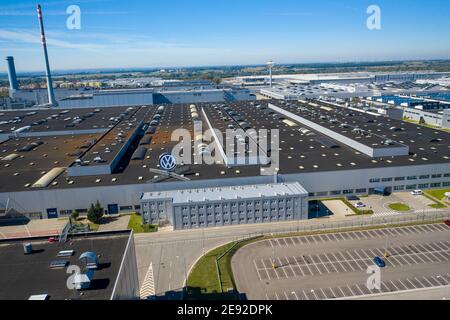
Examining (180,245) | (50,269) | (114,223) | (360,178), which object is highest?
(50,269)

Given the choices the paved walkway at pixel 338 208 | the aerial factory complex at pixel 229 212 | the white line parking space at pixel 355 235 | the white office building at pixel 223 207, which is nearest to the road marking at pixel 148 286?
the aerial factory complex at pixel 229 212

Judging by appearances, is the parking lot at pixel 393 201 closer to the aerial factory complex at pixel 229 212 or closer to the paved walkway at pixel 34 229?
the aerial factory complex at pixel 229 212

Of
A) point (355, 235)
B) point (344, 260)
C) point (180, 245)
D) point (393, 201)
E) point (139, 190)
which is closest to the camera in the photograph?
point (344, 260)

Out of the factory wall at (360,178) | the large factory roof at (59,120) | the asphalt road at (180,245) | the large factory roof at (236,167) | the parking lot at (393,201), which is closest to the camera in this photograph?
the asphalt road at (180,245)

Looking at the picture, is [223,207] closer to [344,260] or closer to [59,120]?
[344,260]

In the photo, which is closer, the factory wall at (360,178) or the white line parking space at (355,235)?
Answer: the white line parking space at (355,235)

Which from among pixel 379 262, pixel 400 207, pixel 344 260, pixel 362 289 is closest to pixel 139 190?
pixel 344 260
